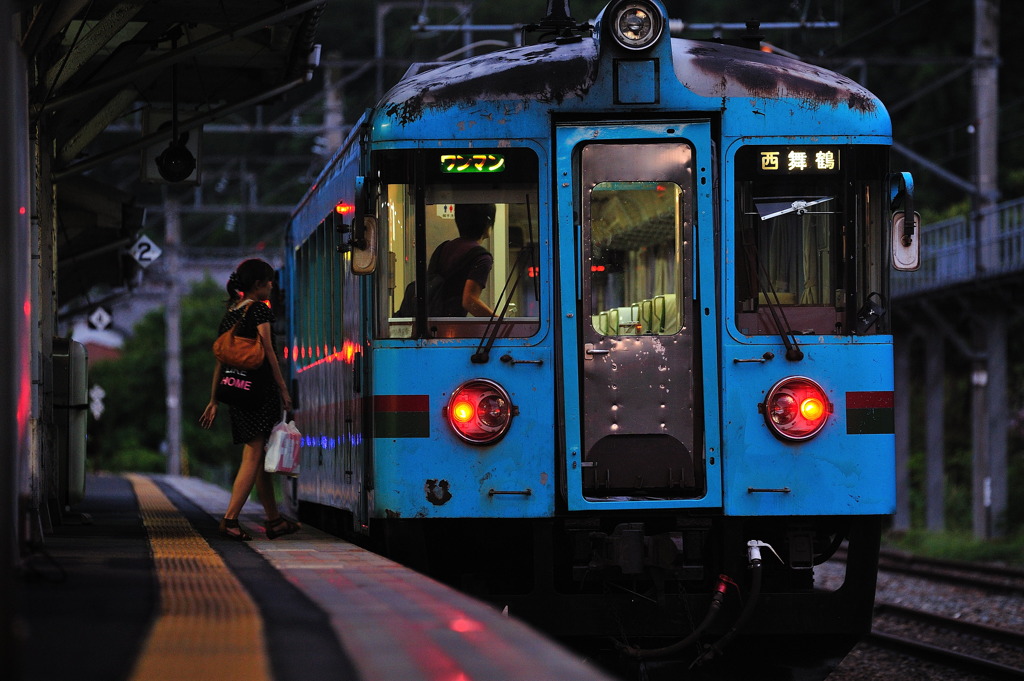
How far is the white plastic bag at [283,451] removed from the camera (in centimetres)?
925

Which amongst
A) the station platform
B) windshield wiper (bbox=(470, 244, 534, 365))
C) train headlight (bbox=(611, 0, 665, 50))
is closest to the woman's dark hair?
windshield wiper (bbox=(470, 244, 534, 365))

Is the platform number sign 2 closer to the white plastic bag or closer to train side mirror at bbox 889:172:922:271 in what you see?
the white plastic bag

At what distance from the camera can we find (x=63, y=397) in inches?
488

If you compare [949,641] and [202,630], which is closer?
[202,630]

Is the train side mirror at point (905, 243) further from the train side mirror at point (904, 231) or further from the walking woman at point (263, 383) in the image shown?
the walking woman at point (263, 383)

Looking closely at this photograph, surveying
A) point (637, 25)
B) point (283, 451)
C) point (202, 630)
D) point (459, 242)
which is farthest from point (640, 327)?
→ point (202, 630)

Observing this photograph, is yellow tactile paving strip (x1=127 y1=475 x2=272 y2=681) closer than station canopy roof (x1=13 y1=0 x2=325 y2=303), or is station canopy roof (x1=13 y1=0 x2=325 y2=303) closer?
yellow tactile paving strip (x1=127 y1=475 x2=272 y2=681)

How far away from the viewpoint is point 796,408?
8.02 m

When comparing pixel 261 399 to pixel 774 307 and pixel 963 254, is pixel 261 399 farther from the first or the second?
pixel 963 254

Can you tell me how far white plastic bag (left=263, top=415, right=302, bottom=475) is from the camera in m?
9.25

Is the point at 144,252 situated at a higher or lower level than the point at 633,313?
higher

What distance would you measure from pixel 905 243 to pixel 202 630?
166 inches

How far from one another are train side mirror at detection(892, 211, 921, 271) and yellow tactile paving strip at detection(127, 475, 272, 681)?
3.35 m

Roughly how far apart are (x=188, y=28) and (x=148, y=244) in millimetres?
11130
